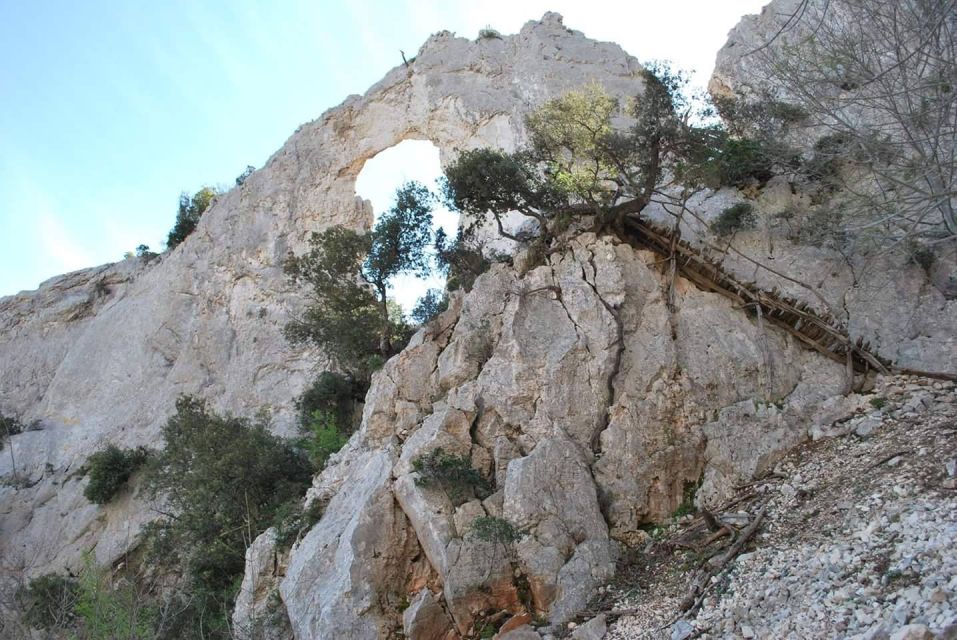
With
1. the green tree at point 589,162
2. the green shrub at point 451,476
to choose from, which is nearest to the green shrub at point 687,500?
the green shrub at point 451,476

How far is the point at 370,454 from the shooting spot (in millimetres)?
16719

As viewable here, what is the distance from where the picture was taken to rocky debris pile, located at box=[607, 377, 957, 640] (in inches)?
326

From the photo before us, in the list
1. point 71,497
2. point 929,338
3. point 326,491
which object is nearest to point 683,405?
point 929,338

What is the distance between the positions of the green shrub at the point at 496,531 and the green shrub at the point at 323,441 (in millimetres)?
7289

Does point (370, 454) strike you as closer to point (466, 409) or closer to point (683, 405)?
point (466, 409)

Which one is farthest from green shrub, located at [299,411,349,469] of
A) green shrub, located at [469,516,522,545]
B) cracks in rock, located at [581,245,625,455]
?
cracks in rock, located at [581,245,625,455]

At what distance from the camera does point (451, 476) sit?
14.3 metres

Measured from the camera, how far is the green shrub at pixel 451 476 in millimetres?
14273

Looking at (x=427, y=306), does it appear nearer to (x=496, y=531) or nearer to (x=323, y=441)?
(x=323, y=441)

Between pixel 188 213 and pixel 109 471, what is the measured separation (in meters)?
17.2

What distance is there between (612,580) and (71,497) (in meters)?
23.5

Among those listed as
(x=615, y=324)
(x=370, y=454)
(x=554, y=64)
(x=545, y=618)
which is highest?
(x=554, y=64)

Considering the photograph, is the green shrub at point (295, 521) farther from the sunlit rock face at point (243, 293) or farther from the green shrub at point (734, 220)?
the green shrub at point (734, 220)

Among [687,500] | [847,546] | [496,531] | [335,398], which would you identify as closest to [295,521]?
[496,531]
